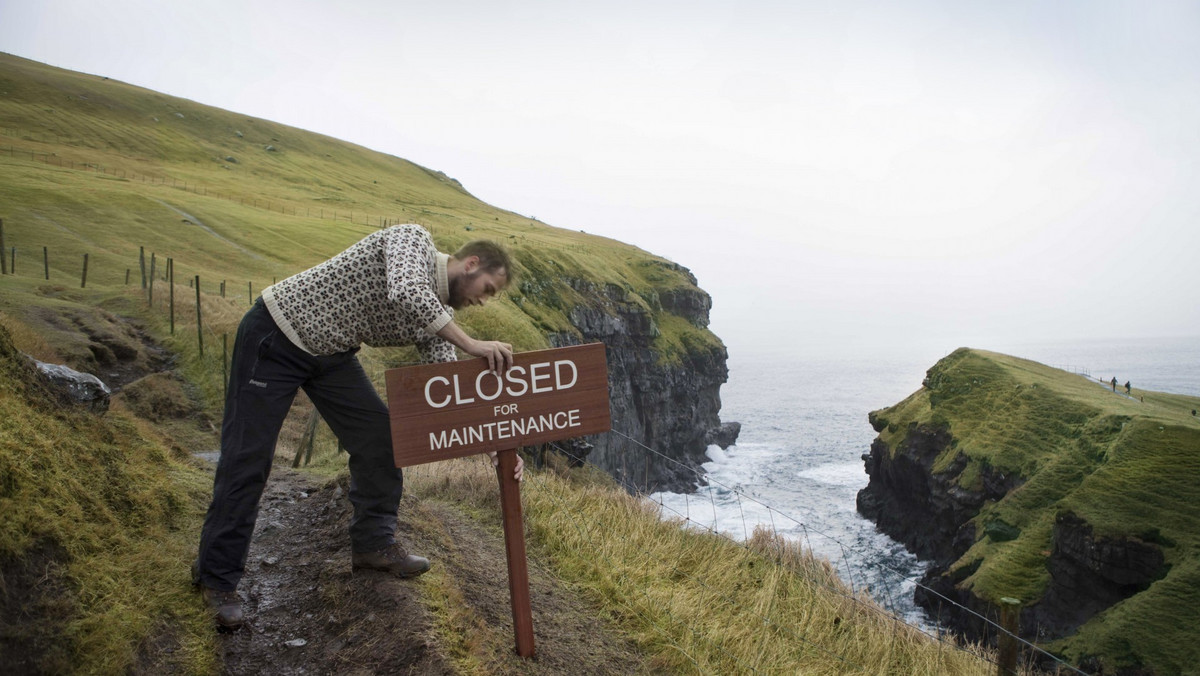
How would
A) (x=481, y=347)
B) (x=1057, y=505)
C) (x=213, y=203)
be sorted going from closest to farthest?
(x=481, y=347)
(x=1057, y=505)
(x=213, y=203)

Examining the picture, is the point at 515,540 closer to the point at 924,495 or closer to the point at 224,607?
the point at 224,607

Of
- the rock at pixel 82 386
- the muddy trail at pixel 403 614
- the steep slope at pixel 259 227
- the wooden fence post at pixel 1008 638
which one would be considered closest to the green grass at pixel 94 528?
the muddy trail at pixel 403 614

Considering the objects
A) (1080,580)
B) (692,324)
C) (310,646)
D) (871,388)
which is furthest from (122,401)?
(871,388)

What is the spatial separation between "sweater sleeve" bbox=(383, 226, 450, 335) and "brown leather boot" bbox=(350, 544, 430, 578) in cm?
165

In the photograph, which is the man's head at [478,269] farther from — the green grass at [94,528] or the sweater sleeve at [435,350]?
the green grass at [94,528]

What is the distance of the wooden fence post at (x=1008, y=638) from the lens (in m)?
4.69

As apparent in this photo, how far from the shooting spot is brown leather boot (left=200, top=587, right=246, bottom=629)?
3.90m

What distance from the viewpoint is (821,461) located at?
7756cm

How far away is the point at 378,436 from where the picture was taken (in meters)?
4.40

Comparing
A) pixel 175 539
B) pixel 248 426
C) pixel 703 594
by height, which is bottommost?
pixel 703 594

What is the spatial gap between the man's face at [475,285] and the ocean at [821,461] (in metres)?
2.92

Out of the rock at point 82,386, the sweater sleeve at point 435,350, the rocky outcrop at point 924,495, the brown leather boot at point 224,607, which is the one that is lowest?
the rocky outcrop at point 924,495

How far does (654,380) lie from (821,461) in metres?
23.0

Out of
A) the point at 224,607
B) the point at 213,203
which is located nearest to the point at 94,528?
the point at 224,607
